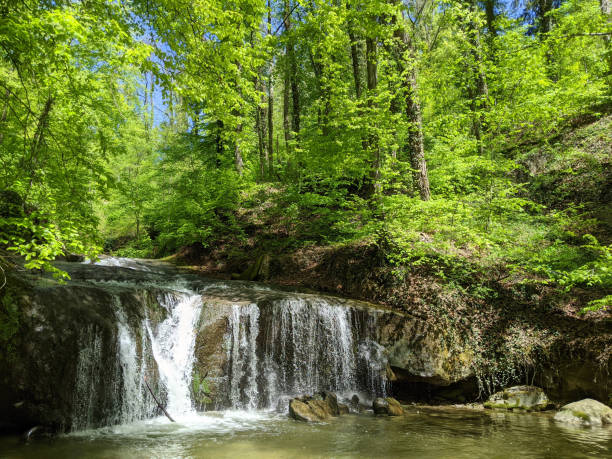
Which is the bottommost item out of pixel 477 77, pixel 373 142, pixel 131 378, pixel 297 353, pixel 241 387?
pixel 241 387

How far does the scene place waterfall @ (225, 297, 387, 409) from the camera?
25.3 ft

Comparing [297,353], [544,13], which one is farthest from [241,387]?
[544,13]

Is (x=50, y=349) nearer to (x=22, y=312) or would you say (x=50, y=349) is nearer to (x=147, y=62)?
(x=22, y=312)

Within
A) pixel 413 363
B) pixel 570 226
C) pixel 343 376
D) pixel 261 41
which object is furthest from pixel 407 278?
pixel 261 41

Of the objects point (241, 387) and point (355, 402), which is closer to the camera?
point (241, 387)

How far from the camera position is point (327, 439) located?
5586 millimetres

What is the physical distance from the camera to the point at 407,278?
9805mm

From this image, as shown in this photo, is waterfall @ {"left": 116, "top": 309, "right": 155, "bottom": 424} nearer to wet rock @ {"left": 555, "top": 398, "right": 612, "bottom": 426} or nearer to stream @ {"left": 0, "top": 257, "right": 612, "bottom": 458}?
stream @ {"left": 0, "top": 257, "right": 612, "bottom": 458}

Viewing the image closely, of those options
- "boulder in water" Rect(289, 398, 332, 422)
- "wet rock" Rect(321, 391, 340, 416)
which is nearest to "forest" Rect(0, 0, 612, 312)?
"wet rock" Rect(321, 391, 340, 416)

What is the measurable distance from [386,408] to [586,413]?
3.52m

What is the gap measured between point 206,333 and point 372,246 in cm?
531

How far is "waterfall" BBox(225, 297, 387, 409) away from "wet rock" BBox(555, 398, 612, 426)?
3.38 meters

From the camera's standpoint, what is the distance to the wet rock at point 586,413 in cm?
650

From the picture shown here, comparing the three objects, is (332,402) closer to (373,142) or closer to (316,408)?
(316,408)
